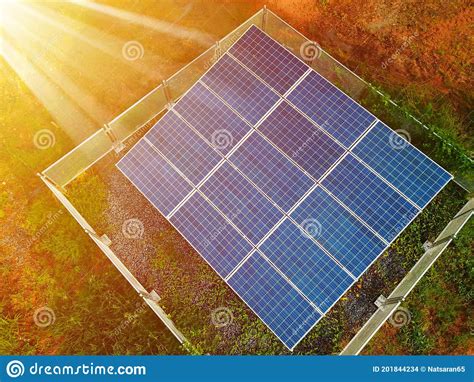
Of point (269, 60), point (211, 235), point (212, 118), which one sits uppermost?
point (269, 60)

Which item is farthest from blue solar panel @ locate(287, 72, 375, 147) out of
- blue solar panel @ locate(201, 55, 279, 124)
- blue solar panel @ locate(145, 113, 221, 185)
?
blue solar panel @ locate(145, 113, 221, 185)

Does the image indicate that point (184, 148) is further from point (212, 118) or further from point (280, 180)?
point (280, 180)

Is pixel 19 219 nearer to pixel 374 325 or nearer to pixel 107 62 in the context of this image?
pixel 107 62

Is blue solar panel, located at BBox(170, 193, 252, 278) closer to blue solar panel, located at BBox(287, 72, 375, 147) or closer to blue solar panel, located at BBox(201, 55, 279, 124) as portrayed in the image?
blue solar panel, located at BBox(201, 55, 279, 124)

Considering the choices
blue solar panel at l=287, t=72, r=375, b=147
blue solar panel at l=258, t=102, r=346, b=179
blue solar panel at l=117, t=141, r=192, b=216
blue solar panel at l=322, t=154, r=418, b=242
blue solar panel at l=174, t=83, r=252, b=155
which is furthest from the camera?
blue solar panel at l=174, t=83, r=252, b=155

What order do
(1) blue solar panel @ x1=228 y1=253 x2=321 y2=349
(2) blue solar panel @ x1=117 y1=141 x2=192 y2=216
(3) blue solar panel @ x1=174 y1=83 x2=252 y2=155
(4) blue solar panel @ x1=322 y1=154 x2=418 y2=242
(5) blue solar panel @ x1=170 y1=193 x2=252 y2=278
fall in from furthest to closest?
(3) blue solar panel @ x1=174 y1=83 x2=252 y2=155 < (2) blue solar panel @ x1=117 y1=141 x2=192 y2=216 < (5) blue solar panel @ x1=170 y1=193 x2=252 y2=278 < (4) blue solar panel @ x1=322 y1=154 x2=418 y2=242 < (1) blue solar panel @ x1=228 y1=253 x2=321 y2=349

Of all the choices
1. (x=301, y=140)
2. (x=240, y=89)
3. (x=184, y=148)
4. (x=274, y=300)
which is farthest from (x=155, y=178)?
(x=274, y=300)

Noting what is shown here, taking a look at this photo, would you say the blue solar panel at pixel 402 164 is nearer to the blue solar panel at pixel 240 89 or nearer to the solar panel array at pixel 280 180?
the solar panel array at pixel 280 180
